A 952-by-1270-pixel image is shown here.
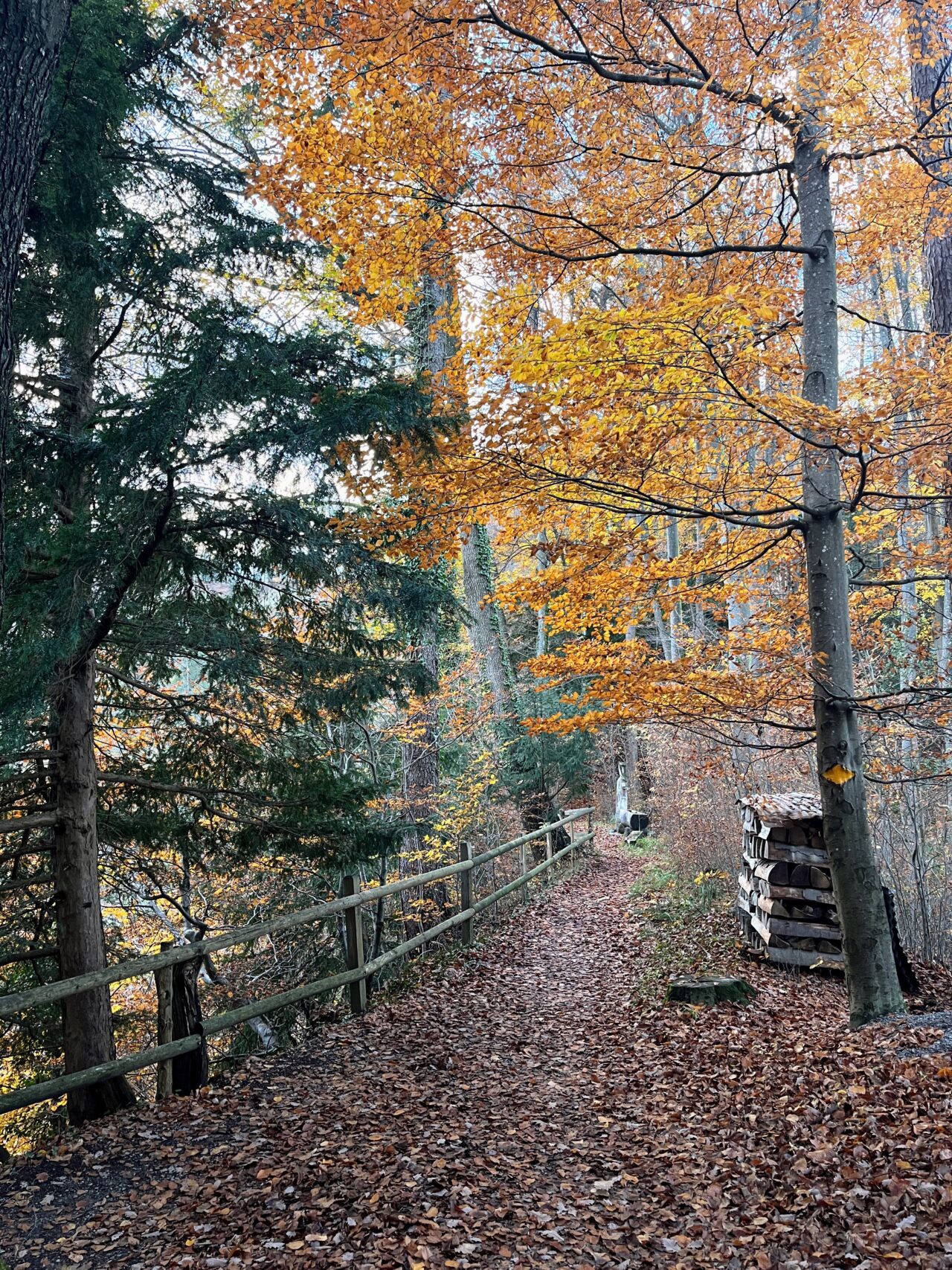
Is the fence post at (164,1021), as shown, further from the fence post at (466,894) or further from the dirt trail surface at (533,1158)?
the fence post at (466,894)

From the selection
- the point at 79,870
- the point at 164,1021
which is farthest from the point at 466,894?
the point at 79,870

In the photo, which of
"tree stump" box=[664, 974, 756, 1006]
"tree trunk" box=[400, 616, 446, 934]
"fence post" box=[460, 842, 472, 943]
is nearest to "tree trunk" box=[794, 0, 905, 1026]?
"tree stump" box=[664, 974, 756, 1006]

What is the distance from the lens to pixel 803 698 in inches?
256

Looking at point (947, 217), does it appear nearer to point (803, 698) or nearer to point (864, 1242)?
point (803, 698)

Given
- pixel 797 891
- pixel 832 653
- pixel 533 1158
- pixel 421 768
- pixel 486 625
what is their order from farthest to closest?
1. pixel 486 625
2. pixel 421 768
3. pixel 797 891
4. pixel 832 653
5. pixel 533 1158

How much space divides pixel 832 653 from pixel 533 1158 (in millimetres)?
4174

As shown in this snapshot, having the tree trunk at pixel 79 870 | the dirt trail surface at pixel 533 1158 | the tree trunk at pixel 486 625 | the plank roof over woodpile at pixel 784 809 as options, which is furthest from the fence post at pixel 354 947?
the tree trunk at pixel 486 625

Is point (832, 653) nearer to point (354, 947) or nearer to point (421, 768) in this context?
point (354, 947)

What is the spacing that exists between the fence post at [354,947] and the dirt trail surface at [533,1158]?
1.11ft

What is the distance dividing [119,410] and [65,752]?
2.78 metres

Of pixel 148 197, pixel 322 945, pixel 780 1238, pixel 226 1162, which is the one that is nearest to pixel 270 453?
pixel 148 197

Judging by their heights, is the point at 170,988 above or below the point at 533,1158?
above

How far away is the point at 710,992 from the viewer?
7180mm

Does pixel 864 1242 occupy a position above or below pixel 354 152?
below
